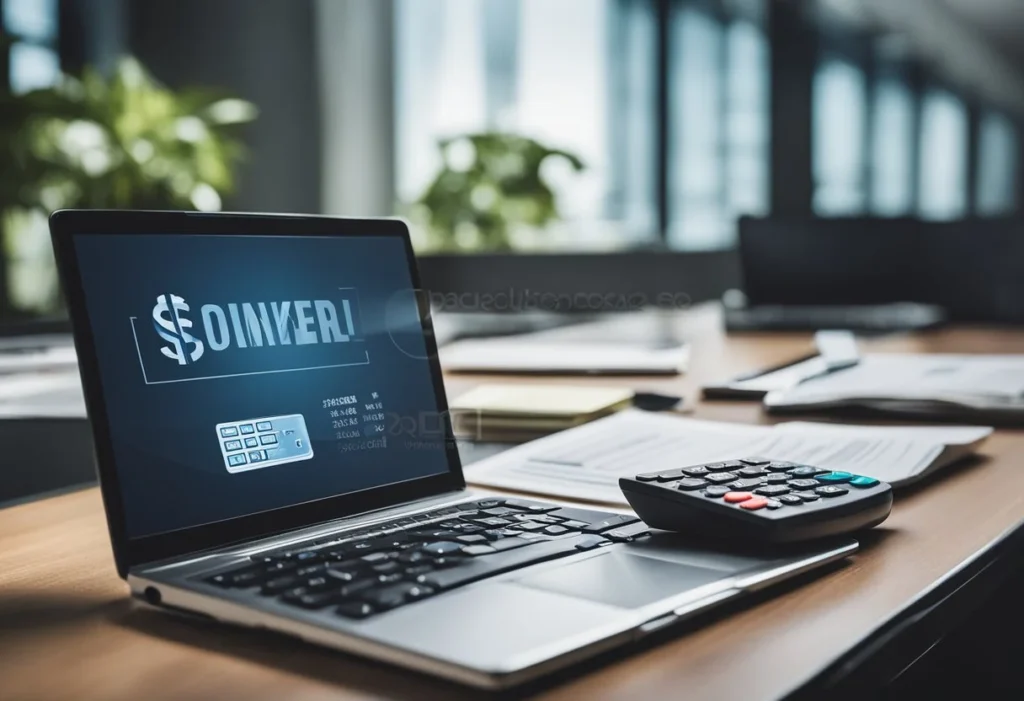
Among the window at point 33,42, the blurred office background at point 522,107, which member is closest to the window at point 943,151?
the blurred office background at point 522,107

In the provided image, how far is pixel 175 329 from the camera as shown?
23.3 inches

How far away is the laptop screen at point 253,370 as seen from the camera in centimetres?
56

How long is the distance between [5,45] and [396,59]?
2087mm

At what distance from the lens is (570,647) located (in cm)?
43

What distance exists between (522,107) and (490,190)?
4.01ft

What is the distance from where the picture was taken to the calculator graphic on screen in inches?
23.5

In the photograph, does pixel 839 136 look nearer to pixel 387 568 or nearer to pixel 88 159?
pixel 88 159

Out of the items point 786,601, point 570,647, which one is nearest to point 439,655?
point 570,647

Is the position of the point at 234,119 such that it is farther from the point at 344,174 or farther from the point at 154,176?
the point at 344,174

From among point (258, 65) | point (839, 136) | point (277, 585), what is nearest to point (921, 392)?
point (277, 585)

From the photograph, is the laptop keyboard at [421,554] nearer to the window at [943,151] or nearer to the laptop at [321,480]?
the laptop at [321,480]

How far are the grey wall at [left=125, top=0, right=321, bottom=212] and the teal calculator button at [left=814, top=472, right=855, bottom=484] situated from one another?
4.23 m

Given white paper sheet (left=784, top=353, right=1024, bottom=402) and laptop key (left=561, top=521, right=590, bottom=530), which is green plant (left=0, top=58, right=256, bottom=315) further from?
laptop key (left=561, top=521, right=590, bottom=530)

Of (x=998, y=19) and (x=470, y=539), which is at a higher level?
(x=998, y=19)
